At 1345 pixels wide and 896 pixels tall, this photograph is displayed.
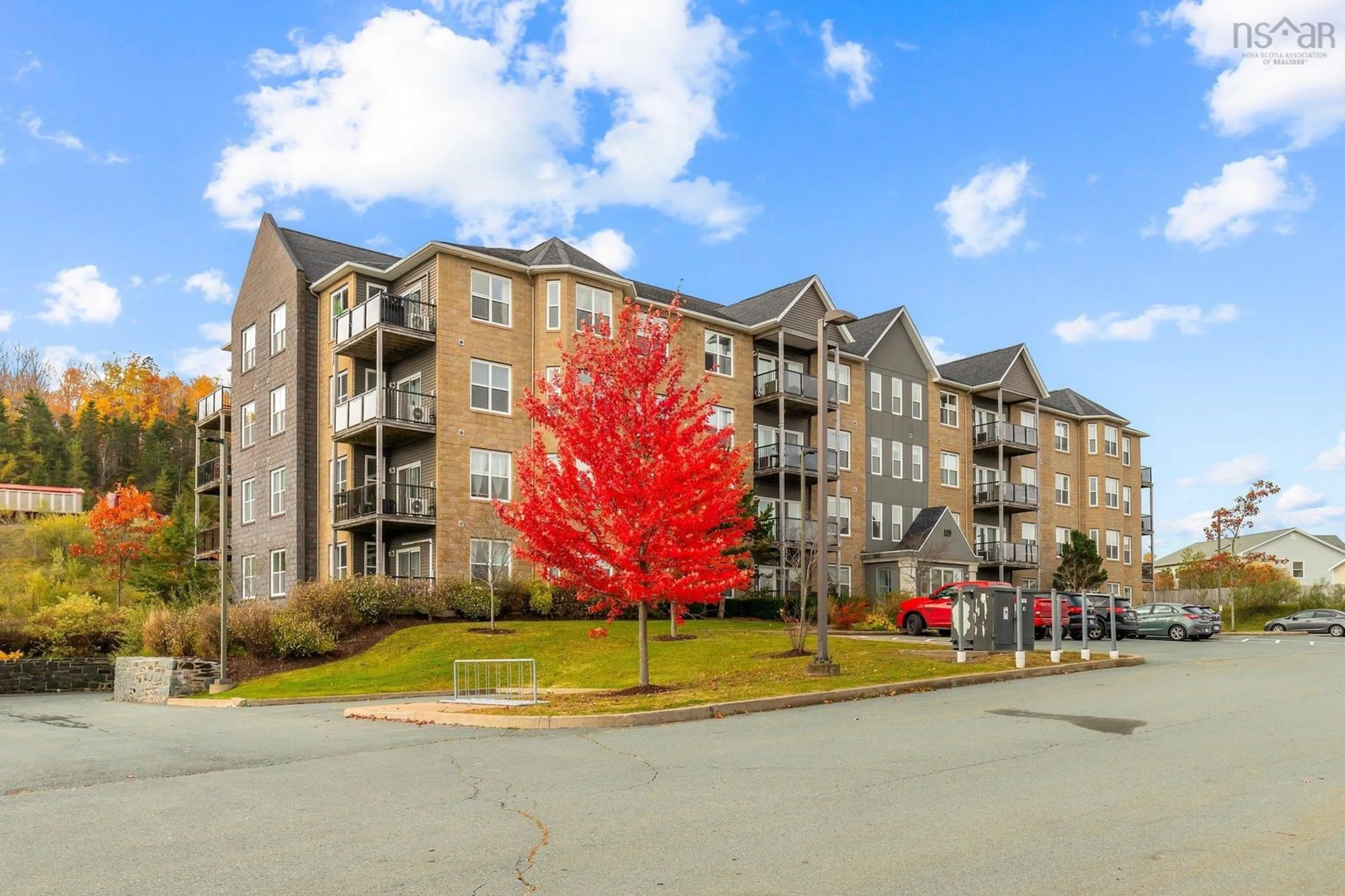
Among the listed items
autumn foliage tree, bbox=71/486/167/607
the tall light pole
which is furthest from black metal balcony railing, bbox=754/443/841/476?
autumn foliage tree, bbox=71/486/167/607

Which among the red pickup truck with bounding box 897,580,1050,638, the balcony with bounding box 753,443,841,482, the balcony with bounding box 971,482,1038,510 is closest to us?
the red pickup truck with bounding box 897,580,1050,638

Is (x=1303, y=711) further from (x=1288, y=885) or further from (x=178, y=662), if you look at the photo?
(x=178, y=662)

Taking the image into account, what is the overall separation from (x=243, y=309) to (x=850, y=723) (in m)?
36.2

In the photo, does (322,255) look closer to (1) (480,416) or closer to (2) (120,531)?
(1) (480,416)

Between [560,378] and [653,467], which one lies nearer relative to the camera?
[653,467]

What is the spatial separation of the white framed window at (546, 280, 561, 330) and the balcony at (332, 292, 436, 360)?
12.8 feet

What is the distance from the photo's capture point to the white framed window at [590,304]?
3703 centimetres

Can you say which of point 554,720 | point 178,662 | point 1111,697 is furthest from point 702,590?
point 178,662

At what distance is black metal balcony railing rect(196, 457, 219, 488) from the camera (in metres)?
44.3

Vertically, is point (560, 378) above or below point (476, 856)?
above

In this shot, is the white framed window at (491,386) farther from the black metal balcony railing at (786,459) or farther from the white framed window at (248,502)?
the black metal balcony railing at (786,459)

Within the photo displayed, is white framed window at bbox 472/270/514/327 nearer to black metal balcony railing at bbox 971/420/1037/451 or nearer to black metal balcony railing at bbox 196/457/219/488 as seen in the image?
black metal balcony railing at bbox 196/457/219/488

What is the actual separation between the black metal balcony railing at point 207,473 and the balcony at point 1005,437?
34.5 meters

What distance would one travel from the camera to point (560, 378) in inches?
778
